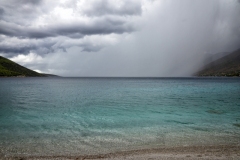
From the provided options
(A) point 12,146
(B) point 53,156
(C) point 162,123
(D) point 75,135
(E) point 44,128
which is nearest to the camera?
(B) point 53,156

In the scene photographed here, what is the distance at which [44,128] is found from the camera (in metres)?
22.8

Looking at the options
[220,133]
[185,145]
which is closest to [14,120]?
[185,145]

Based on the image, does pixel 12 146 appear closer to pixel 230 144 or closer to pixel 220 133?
pixel 230 144

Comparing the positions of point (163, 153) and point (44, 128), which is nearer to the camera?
point (163, 153)

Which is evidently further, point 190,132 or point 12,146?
point 190,132

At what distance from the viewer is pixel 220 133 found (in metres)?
20.2

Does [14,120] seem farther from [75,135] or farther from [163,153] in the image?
[163,153]

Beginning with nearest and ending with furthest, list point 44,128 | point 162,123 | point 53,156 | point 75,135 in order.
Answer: point 53,156 < point 75,135 < point 44,128 < point 162,123

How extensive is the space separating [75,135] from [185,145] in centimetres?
1081

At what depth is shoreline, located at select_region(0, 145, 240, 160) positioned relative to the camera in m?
13.6

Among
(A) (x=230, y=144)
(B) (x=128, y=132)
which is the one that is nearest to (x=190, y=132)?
(A) (x=230, y=144)

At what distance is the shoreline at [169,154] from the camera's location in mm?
13562

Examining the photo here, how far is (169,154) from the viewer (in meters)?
14.3

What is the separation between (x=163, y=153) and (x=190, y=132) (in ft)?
24.7
